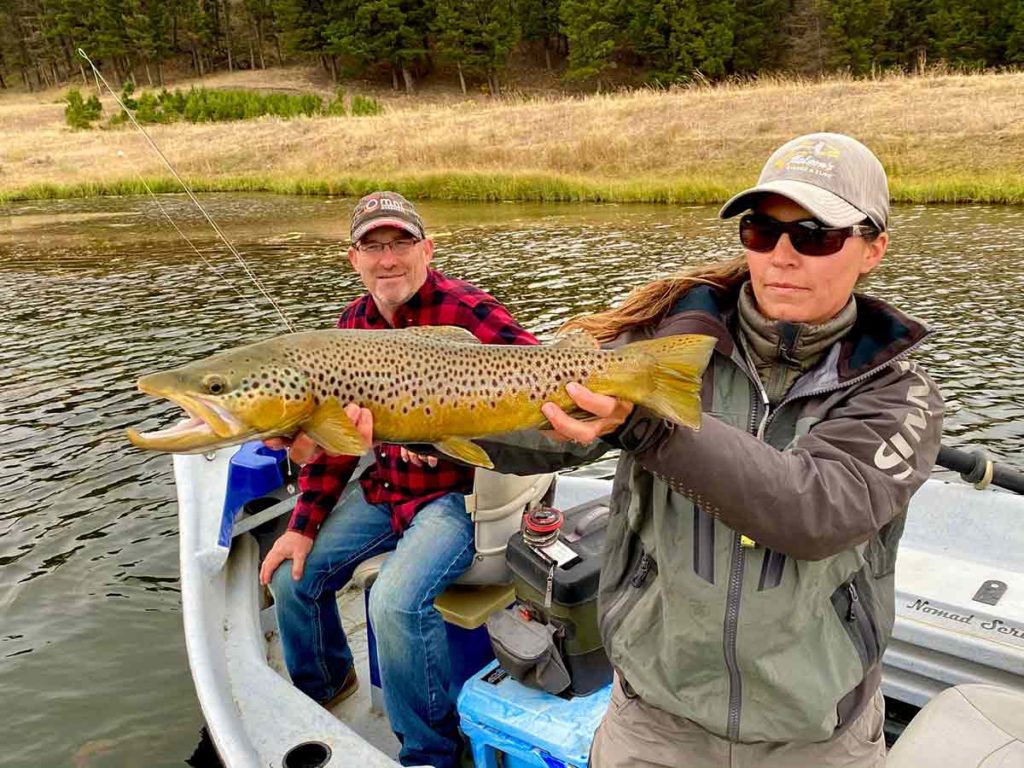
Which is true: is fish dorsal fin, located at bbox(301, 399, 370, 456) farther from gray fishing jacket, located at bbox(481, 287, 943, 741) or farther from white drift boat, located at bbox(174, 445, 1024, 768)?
white drift boat, located at bbox(174, 445, 1024, 768)

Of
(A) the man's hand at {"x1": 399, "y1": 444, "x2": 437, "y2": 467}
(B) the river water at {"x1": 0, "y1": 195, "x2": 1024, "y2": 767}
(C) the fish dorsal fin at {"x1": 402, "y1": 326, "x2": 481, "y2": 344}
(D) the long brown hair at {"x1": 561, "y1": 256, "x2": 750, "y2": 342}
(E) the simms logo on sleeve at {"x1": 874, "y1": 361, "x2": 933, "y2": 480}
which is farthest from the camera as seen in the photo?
(B) the river water at {"x1": 0, "y1": 195, "x2": 1024, "y2": 767}

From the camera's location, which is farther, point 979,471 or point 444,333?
point 979,471

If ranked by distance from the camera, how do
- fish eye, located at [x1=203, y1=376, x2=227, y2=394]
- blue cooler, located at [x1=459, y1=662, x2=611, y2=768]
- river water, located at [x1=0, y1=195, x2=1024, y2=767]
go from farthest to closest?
river water, located at [x1=0, y1=195, x2=1024, y2=767] → blue cooler, located at [x1=459, y1=662, x2=611, y2=768] → fish eye, located at [x1=203, y1=376, x2=227, y2=394]

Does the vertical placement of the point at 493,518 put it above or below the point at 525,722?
above

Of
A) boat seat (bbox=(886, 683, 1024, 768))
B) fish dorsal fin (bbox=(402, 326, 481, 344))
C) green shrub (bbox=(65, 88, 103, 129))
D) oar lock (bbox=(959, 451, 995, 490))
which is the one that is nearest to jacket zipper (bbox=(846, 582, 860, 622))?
boat seat (bbox=(886, 683, 1024, 768))

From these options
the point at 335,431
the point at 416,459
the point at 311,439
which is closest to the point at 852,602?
the point at 335,431

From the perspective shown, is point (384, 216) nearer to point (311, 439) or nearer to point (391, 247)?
point (391, 247)

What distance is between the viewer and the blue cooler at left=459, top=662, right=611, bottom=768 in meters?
2.95

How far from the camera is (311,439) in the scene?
2.49 m

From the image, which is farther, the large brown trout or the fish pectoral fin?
the fish pectoral fin

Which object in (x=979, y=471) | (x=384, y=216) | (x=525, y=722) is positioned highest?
(x=384, y=216)

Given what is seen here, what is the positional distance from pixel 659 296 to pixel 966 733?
1560 millimetres

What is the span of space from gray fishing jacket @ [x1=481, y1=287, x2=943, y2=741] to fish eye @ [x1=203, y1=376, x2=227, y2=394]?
1096mm

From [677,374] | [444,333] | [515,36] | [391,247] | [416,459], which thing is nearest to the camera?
[677,374]
